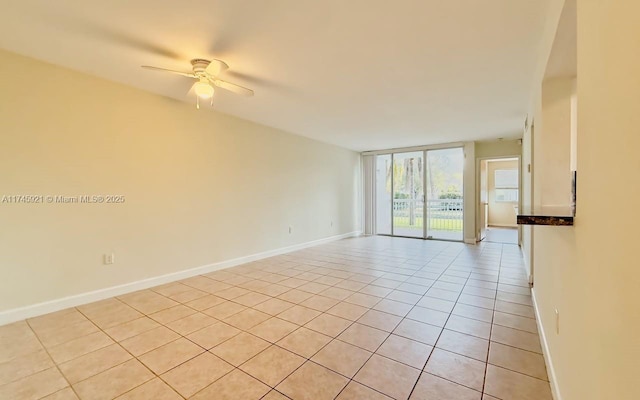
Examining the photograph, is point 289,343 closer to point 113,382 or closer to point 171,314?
point 113,382

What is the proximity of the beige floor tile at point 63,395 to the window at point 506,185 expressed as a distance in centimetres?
1026

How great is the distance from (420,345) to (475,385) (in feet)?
1.53

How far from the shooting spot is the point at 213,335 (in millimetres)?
2254

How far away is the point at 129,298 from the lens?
3.05 metres

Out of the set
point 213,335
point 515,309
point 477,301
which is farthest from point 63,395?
point 515,309

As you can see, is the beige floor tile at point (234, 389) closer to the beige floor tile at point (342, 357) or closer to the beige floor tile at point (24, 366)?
the beige floor tile at point (342, 357)

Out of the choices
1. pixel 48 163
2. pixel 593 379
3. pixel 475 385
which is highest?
pixel 48 163

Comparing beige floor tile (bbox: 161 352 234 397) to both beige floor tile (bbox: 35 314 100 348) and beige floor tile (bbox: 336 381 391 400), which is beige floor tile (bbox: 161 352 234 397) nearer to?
beige floor tile (bbox: 336 381 391 400)

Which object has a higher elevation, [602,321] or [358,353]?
[602,321]

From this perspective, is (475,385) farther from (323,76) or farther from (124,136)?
(124,136)

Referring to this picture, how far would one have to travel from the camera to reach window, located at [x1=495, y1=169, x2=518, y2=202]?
8.55m

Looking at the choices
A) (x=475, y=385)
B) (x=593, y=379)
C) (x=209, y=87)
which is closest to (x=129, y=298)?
(x=209, y=87)

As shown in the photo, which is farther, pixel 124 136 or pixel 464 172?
pixel 464 172

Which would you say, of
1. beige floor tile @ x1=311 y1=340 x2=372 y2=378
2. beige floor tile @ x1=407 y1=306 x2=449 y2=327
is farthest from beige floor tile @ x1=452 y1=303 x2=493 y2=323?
beige floor tile @ x1=311 y1=340 x2=372 y2=378
